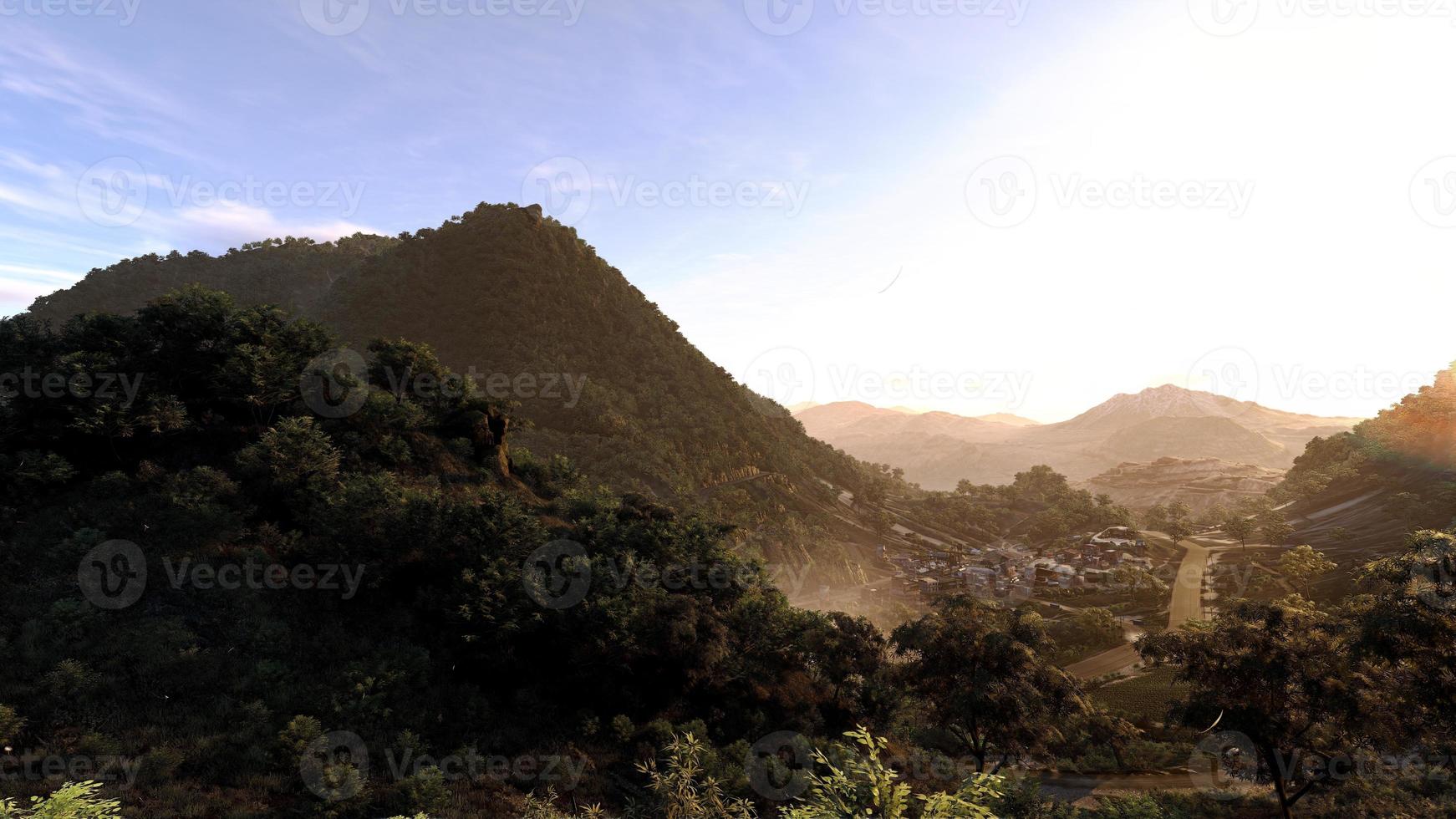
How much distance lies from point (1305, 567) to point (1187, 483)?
104193 millimetres

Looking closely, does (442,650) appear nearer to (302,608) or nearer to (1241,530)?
(302,608)

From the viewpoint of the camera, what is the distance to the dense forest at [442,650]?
1462cm

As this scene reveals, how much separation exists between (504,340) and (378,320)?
2141cm

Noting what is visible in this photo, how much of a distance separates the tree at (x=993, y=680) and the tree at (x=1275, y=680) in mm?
3570

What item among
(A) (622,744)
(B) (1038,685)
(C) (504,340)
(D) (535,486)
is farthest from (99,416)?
(C) (504,340)

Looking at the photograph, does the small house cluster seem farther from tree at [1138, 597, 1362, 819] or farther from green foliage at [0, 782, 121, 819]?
green foliage at [0, 782, 121, 819]

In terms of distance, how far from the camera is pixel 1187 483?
147 m

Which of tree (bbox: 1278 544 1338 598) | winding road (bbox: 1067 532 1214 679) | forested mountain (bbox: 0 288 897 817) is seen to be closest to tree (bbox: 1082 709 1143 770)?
winding road (bbox: 1067 532 1214 679)

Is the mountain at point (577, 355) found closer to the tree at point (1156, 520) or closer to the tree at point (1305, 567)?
the tree at point (1305, 567)

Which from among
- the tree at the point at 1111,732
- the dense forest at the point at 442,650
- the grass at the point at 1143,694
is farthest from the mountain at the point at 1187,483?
the dense forest at the point at 442,650

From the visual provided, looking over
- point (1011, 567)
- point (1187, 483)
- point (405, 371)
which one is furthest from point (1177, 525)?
point (405, 371)

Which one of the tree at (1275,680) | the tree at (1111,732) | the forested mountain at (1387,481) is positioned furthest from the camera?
the forested mountain at (1387,481)

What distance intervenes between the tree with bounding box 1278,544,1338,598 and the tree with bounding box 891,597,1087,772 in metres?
64.8

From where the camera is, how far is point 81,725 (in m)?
14.1
